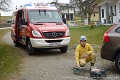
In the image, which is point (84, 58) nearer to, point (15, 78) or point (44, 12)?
point (15, 78)

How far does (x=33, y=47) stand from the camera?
12.3m

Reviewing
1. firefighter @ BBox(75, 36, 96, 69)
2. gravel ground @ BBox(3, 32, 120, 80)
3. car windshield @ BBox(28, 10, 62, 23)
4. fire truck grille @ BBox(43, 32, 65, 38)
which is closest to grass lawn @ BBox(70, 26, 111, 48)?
car windshield @ BBox(28, 10, 62, 23)

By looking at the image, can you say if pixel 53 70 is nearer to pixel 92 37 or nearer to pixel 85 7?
pixel 92 37

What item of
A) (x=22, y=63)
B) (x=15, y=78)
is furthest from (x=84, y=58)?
(x=22, y=63)

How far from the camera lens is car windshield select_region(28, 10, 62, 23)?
1323 cm

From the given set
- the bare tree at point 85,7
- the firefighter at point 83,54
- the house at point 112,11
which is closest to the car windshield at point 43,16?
the firefighter at point 83,54

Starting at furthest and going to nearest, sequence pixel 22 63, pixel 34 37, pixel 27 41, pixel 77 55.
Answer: pixel 27 41 < pixel 34 37 < pixel 22 63 < pixel 77 55

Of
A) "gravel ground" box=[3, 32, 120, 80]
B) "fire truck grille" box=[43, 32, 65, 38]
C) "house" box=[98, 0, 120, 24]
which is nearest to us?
"gravel ground" box=[3, 32, 120, 80]

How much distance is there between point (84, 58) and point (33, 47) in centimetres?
432

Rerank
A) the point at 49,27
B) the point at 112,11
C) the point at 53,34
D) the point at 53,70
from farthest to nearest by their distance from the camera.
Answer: the point at 112,11
the point at 49,27
the point at 53,34
the point at 53,70

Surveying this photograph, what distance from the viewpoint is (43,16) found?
13.5 metres

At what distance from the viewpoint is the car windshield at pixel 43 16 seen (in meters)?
13.2

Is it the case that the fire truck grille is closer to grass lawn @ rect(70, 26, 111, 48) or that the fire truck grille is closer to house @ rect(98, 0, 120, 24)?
grass lawn @ rect(70, 26, 111, 48)

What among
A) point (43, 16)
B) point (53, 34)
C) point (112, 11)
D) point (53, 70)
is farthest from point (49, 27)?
point (112, 11)
